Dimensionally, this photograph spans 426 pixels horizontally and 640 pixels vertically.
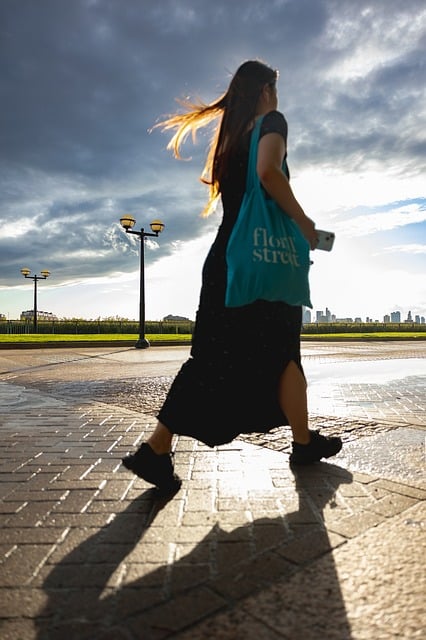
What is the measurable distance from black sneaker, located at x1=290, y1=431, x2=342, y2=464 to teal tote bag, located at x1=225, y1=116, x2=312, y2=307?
2.75 ft

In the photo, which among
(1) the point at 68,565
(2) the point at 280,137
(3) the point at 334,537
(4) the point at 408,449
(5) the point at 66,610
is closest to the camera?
(5) the point at 66,610

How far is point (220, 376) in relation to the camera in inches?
91.0

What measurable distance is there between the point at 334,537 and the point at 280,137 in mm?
1649

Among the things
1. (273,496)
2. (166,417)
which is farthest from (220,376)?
(273,496)

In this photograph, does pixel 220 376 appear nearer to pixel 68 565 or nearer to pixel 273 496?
pixel 273 496

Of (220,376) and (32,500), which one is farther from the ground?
(220,376)

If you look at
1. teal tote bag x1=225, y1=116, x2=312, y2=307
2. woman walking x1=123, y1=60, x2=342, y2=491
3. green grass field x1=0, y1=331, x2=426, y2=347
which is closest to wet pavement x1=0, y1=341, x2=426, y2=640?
woman walking x1=123, y1=60, x2=342, y2=491

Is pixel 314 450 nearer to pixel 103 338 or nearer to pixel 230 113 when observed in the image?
pixel 230 113

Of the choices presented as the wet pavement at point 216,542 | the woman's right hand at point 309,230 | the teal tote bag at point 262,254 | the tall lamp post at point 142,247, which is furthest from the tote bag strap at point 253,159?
the tall lamp post at point 142,247

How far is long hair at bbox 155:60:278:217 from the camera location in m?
2.46

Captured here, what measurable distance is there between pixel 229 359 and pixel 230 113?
121 centimetres

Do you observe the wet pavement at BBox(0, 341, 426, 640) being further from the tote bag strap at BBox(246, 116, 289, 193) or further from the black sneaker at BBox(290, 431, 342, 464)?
the tote bag strap at BBox(246, 116, 289, 193)

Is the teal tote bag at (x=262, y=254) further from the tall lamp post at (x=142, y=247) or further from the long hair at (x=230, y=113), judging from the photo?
the tall lamp post at (x=142, y=247)

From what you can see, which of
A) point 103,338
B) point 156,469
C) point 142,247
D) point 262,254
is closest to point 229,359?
point 262,254
